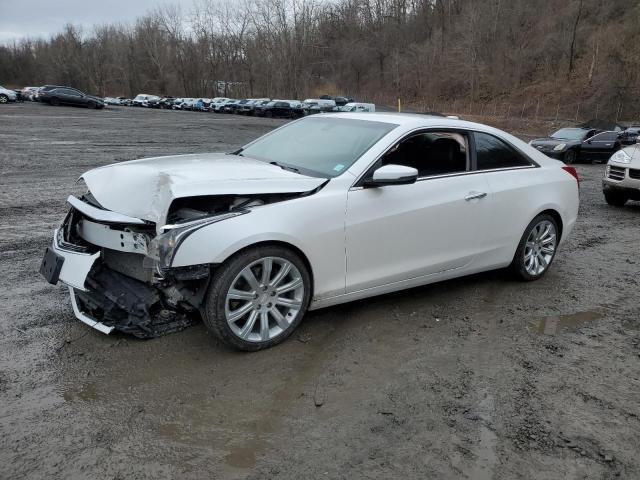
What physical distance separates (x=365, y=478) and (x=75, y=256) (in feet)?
8.24

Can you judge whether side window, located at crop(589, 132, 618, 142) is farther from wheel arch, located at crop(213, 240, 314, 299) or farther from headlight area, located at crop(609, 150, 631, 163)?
wheel arch, located at crop(213, 240, 314, 299)

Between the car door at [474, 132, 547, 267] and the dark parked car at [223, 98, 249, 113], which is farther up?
the dark parked car at [223, 98, 249, 113]

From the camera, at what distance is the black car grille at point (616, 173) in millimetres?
9695

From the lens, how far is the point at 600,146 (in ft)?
62.4

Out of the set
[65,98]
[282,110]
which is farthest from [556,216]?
[65,98]

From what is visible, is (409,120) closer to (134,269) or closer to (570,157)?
(134,269)

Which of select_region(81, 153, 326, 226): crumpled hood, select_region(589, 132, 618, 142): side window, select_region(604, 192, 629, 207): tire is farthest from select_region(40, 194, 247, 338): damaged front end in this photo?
select_region(589, 132, 618, 142): side window

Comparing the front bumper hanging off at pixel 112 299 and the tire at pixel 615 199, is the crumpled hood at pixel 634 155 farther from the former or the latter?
the front bumper hanging off at pixel 112 299

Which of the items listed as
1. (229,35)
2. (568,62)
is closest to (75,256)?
(568,62)

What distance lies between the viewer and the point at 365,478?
2.49 meters

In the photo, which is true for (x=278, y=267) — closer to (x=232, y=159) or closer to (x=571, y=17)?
(x=232, y=159)

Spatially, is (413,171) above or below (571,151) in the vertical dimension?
above

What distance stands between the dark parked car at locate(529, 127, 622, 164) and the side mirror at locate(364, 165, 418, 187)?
16245mm

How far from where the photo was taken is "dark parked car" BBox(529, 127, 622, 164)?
18359mm
